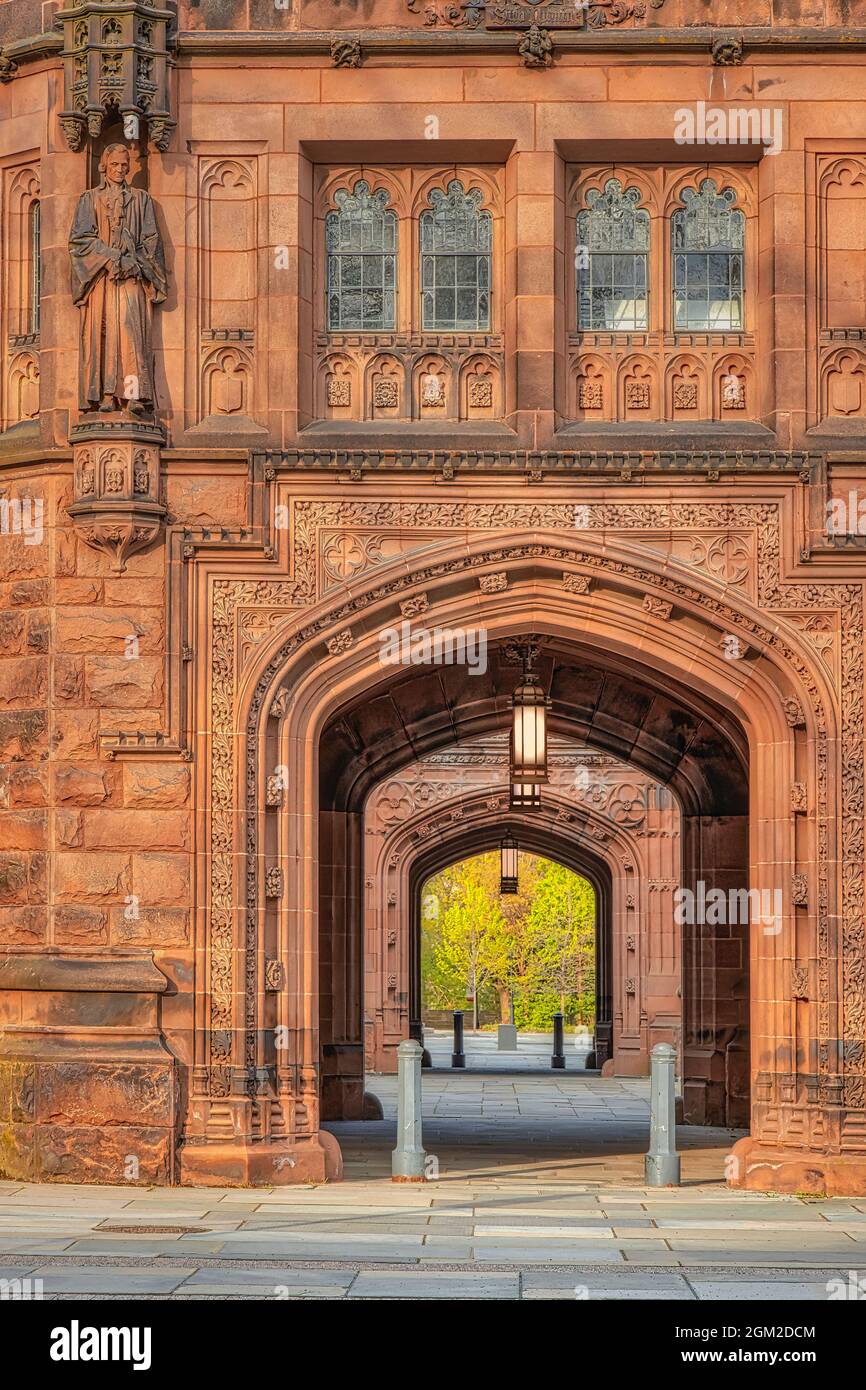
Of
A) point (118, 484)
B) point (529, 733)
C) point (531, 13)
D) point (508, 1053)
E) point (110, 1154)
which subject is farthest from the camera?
point (508, 1053)

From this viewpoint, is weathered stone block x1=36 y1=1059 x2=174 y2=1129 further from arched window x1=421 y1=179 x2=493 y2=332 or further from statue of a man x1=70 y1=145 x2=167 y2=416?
arched window x1=421 y1=179 x2=493 y2=332

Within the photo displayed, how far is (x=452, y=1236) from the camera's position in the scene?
1226cm

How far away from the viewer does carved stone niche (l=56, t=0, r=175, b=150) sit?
1556cm

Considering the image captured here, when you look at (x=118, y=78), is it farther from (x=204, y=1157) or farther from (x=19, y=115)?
(x=204, y=1157)

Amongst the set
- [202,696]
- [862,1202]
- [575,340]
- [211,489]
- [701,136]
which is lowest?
[862,1202]

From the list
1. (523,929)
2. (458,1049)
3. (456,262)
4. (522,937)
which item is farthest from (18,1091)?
(523,929)

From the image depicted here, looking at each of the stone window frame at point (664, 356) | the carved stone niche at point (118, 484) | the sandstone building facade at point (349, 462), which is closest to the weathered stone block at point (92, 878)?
the sandstone building facade at point (349, 462)

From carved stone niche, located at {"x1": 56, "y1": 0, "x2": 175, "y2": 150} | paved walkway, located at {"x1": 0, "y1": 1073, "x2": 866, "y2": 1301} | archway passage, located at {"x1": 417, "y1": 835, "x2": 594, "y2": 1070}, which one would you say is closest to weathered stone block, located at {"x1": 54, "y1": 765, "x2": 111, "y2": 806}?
paved walkway, located at {"x1": 0, "y1": 1073, "x2": 866, "y2": 1301}

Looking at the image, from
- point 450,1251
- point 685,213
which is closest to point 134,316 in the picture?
point 685,213

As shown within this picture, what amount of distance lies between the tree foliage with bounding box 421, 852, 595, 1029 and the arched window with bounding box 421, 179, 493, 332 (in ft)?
128

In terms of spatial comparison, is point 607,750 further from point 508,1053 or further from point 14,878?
point 508,1053

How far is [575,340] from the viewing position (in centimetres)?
1620

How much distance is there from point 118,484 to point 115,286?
1.38 meters

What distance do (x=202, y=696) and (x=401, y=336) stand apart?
301 cm
